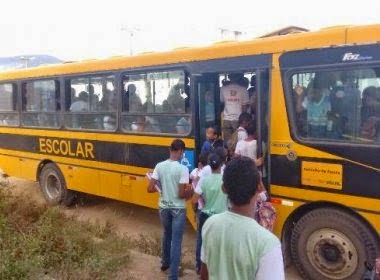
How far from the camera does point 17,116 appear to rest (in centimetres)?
1020

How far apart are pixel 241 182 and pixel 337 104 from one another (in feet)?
10.3

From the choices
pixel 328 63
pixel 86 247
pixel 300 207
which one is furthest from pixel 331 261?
pixel 86 247

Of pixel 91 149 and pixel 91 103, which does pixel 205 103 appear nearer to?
pixel 91 103

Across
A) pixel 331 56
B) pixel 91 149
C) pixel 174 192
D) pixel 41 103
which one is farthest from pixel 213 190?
pixel 41 103

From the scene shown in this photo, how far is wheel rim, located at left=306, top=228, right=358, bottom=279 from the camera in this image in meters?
5.08

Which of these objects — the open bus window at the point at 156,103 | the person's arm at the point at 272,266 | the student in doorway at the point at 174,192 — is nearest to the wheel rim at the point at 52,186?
the open bus window at the point at 156,103

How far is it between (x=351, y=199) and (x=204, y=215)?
4.94ft

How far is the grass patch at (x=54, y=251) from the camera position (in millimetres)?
4195

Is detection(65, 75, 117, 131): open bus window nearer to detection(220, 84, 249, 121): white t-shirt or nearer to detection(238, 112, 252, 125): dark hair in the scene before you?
detection(220, 84, 249, 121): white t-shirt

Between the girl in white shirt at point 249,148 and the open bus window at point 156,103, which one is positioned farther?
the open bus window at point 156,103

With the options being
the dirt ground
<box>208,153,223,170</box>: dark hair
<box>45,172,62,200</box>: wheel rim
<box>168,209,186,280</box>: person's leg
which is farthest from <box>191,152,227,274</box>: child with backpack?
<box>45,172,62,200</box>: wheel rim

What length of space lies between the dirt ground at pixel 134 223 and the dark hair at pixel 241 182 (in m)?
2.78

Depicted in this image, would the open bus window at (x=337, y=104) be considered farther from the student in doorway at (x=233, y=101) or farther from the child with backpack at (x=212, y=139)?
the child with backpack at (x=212, y=139)

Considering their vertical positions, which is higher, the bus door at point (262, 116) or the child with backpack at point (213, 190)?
the bus door at point (262, 116)
